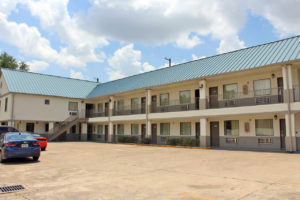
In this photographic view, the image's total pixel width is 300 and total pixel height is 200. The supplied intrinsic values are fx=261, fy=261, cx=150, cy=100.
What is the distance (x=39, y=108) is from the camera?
1315 inches

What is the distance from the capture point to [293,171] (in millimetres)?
9312

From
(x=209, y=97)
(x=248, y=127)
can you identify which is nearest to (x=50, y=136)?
(x=209, y=97)

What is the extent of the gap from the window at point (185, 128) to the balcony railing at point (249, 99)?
3264 millimetres

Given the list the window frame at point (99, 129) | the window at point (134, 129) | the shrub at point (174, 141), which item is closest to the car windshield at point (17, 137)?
the shrub at point (174, 141)

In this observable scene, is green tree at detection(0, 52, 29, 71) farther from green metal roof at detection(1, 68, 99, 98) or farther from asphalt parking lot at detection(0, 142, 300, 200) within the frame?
asphalt parking lot at detection(0, 142, 300, 200)

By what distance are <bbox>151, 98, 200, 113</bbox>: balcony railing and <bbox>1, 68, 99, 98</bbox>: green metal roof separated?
14.4 metres

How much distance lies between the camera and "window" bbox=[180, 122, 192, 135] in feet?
81.3

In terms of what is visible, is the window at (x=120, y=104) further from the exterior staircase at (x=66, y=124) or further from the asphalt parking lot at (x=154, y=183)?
the asphalt parking lot at (x=154, y=183)

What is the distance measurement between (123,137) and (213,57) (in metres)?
13.4

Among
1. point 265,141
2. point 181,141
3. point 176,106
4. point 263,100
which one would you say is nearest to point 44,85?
point 176,106

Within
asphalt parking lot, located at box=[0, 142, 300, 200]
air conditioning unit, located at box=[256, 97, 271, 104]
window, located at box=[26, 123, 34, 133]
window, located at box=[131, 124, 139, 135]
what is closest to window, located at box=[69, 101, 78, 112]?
window, located at box=[26, 123, 34, 133]

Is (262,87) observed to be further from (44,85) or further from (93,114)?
(44,85)

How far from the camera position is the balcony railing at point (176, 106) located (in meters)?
24.0

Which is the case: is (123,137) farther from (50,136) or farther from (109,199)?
(109,199)
